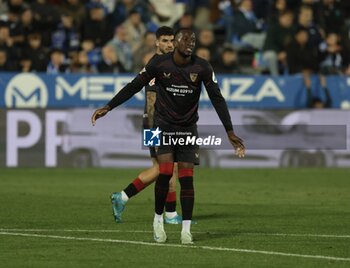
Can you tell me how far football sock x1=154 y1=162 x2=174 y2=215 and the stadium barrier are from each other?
1154cm

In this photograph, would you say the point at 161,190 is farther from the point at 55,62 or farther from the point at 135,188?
the point at 55,62

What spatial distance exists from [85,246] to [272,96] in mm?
14633

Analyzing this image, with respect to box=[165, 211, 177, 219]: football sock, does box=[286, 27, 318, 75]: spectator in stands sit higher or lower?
higher

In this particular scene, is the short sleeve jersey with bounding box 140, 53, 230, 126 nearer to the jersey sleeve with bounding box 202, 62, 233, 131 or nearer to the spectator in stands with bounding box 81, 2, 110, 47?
the jersey sleeve with bounding box 202, 62, 233, 131

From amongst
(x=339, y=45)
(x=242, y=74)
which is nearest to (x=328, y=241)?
(x=242, y=74)

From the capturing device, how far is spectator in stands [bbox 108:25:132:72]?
2828 cm

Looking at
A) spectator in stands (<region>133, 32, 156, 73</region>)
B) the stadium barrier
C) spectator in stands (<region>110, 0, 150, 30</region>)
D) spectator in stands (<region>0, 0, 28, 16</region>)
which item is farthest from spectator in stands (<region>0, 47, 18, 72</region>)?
spectator in stands (<region>110, 0, 150, 30</region>)

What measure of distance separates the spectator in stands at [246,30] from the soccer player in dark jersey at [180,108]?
661 inches

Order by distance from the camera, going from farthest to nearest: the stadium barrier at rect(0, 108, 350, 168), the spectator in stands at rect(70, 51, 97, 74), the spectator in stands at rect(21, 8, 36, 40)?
the spectator in stands at rect(21, 8, 36, 40), the spectator in stands at rect(70, 51, 97, 74), the stadium barrier at rect(0, 108, 350, 168)

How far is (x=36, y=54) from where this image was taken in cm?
2758

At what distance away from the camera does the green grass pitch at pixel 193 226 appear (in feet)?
38.4

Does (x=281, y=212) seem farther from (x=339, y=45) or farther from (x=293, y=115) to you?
(x=339, y=45)

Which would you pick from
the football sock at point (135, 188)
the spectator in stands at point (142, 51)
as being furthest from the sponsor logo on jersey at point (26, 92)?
the football sock at point (135, 188)

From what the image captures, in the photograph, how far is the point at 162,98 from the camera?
1302 centimetres
